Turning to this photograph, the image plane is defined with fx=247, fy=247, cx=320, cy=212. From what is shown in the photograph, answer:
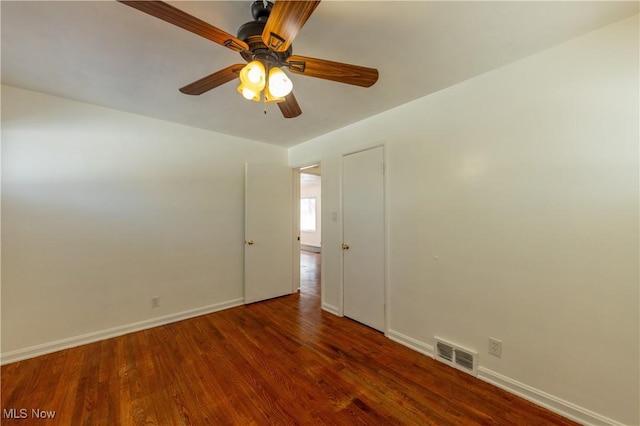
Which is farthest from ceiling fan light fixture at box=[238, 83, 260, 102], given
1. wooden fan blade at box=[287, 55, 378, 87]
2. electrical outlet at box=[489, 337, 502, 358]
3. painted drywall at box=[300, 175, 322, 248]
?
painted drywall at box=[300, 175, 322, 248]

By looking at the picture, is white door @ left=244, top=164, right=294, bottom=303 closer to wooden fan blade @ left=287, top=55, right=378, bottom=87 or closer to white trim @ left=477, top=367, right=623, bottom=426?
wooden fan blade @ left=287, top=55, right=378, bottom=87

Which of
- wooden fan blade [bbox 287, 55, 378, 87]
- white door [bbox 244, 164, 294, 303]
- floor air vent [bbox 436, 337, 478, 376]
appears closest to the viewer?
A: wooden fan blade [bbox 287, 55, 378, 87]

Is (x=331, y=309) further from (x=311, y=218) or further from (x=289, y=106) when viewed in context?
(x=311, y=218)

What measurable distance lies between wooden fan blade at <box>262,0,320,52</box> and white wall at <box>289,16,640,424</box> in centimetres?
168

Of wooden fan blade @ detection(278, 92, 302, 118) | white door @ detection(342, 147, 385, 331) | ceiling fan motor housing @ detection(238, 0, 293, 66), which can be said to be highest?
ceiling fan motor housing @ detection(238, 0, 293, 66)

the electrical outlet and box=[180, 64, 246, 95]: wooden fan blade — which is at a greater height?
box=[180, 64, 246, 95]: wooden fan blade

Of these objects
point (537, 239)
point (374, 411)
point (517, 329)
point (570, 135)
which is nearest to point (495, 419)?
point (517, 329)

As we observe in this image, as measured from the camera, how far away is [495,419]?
5.17 ft

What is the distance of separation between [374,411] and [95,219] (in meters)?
3.13

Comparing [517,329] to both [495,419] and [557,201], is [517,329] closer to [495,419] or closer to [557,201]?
[495,419]

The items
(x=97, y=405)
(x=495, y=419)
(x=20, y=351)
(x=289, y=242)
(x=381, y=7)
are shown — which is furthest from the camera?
(x=289, y=242)

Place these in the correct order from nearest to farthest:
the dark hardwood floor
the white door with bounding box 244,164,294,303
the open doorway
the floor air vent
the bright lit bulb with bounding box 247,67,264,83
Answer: the bright lit bulb with bounding box 247,67,264,83 < the dark hardwood floor < the floor air vent < the white door with bounding box 244,164,294,303 < the open doorway

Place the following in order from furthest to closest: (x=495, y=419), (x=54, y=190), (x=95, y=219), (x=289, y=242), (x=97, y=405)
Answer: (x=289, y=242) < (x=95, y=219) < (x=54, y=190) < (x=97, y=405) < (x=495, y=419)

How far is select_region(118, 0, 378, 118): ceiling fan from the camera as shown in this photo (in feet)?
3.27
